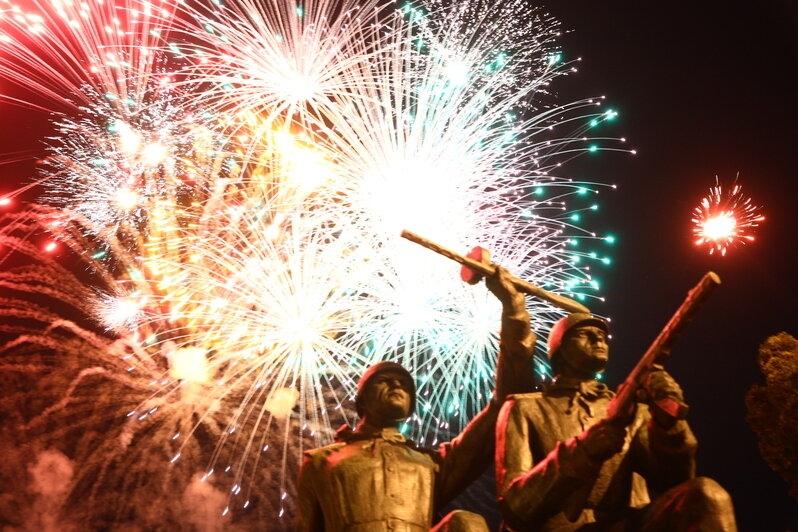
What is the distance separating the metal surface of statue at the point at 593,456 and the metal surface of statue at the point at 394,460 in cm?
57

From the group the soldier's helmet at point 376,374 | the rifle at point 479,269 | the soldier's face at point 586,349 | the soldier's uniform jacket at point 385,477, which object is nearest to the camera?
the soldier's uniform jacket at point 385,477

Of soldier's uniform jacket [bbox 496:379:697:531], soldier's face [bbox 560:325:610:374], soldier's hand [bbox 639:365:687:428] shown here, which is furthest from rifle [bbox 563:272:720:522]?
soldier's face [bbox 560:325:610:374]

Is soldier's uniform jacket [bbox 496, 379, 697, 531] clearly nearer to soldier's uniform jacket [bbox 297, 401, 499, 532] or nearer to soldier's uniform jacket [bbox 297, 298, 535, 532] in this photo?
soldier's uniform jacket [bbox 297, 298, 535, 532]

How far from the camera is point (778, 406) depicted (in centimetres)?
2244

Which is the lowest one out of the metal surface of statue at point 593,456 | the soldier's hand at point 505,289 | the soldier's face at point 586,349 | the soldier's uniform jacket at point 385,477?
the soldier's uniform jacket at point 385,477

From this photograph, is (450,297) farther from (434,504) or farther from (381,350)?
(434,504)

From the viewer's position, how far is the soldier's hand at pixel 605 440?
6.06 metres

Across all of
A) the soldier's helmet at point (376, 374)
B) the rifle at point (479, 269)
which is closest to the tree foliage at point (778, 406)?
the rifle at point (479, 269)

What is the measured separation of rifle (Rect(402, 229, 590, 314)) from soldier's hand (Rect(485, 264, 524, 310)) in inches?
2.3

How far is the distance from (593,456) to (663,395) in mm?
742

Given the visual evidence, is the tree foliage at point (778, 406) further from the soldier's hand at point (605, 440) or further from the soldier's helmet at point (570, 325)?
the soldier's hand at point (605, 440)

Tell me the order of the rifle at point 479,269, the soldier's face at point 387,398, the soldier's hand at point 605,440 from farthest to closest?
the rifle at point 479,269, the soldier's face at point 387,398, the soldier's hand at point 605,440

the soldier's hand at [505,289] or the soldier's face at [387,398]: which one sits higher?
the soldier's hand at [505,289]

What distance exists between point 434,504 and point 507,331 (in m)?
1.94
